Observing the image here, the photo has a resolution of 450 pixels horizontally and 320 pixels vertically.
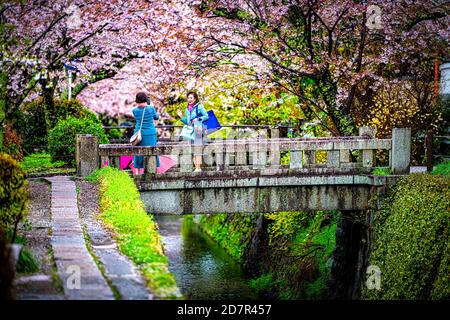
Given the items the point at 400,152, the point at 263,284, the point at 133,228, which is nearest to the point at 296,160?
the point at 400,152

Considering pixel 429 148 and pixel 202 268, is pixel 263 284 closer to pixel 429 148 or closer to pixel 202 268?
pixel 202 268

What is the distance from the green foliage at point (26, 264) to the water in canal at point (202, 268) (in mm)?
7469

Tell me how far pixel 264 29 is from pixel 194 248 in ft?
36.8

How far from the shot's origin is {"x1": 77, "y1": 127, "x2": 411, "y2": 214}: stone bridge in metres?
14.7

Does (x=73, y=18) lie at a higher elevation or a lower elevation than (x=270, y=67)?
higher

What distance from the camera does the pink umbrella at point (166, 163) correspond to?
15.6m

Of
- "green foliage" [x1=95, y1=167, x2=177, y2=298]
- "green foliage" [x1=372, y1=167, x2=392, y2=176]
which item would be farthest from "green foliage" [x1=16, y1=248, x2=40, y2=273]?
"green foliage" [x1=372, y1=167, x2=392, y2=176]

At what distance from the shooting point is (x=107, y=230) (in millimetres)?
10445

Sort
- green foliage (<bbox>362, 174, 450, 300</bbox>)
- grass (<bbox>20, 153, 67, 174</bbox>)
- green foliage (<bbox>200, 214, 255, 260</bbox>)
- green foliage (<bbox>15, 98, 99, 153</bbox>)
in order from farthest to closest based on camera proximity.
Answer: green foliage (<bbox>200, 214, 255, 260</bbox>) < green foliage (<bbox>15, 98, 99, 153</bbox>) < grass (<bbox>20, 153, 67, 174</bbox>) < green foliage (<bbox>362, 174, 450, 300</bbox>)

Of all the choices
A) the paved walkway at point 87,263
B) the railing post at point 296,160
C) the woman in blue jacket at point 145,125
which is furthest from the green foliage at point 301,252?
the paved walkway at point 87,263

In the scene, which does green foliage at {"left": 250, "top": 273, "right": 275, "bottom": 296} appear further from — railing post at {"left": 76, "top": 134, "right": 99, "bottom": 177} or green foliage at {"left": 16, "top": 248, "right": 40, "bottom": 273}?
green foliage at {"left": 16, "top": 248, "right": 40, "bottom": 273}
